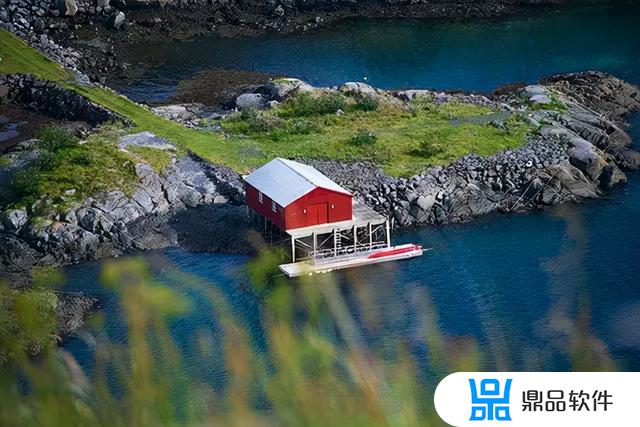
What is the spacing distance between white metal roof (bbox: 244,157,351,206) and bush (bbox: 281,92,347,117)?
11236 millimetres

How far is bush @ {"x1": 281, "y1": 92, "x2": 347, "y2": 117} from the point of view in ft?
228

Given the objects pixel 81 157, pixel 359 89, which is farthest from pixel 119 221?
pixel 359 89

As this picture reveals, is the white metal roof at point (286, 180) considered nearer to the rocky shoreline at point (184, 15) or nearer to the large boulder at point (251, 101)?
the large boulder at point (251, 101)

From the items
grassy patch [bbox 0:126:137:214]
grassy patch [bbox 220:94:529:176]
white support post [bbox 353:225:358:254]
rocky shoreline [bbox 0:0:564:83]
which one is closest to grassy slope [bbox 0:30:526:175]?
grassy patch [bbox 220:94:529:176]

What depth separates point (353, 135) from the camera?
215 feet

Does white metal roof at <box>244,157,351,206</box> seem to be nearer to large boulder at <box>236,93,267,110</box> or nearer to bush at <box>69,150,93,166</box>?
bush at <box>69,150,93,166</box>

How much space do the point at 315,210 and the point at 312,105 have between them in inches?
698

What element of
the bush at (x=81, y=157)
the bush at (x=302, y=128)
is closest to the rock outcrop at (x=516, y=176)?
the bush at (x=302, y=128)

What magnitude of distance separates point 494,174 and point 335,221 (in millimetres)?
12527

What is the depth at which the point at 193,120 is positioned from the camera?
231 ft

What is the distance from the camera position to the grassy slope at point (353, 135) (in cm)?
6234

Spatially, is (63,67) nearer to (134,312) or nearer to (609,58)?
(609,58)

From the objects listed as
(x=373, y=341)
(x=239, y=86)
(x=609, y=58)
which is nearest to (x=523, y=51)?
(x=609, y=58)

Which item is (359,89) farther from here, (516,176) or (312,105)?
(516,176)
